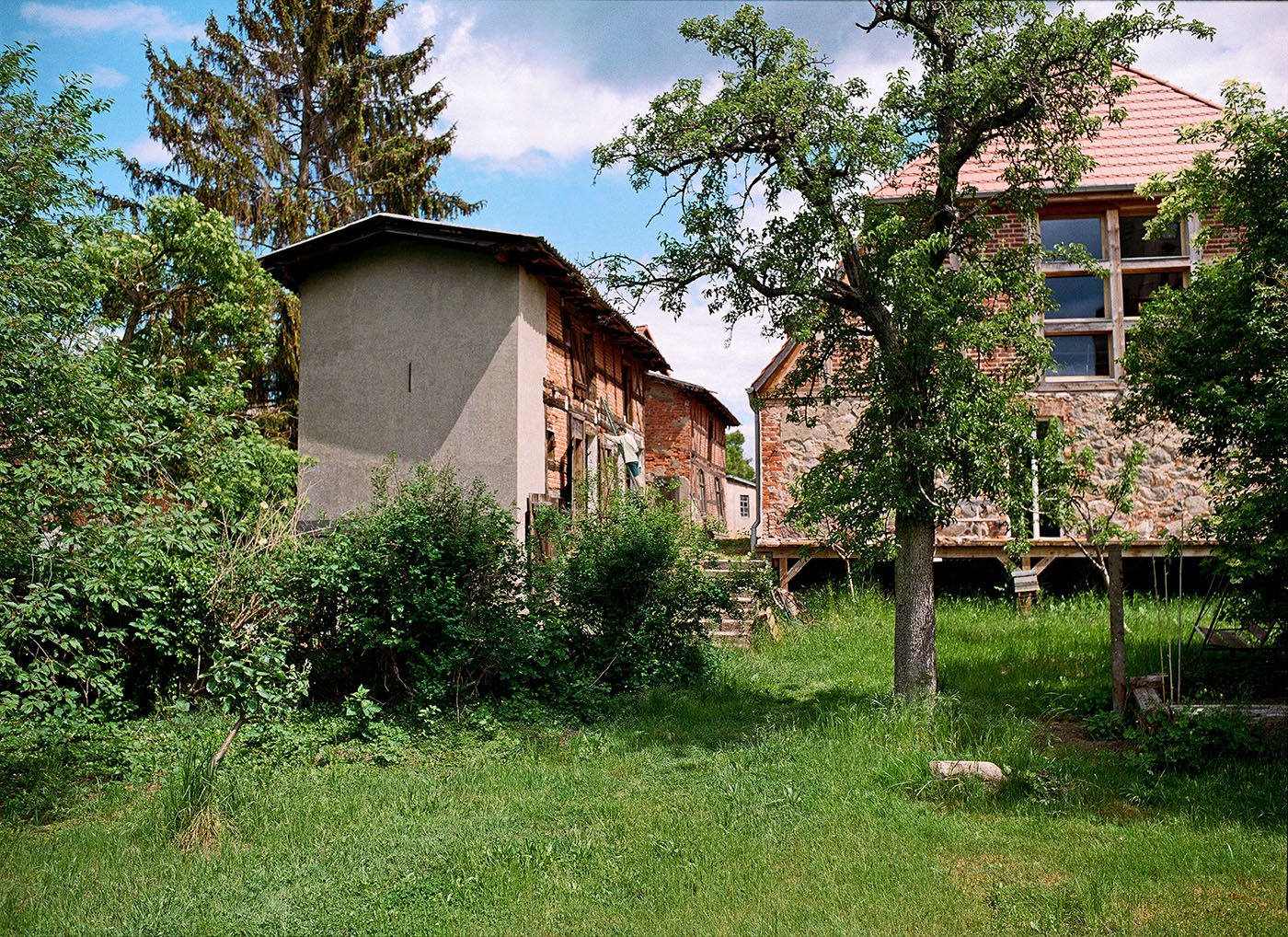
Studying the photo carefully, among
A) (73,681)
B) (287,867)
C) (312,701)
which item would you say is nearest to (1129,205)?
(312,701)

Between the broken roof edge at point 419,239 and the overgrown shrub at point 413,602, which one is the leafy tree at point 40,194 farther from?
the broken roof edge at point 419,239

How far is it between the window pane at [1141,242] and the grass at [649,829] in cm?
907

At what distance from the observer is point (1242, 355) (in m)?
7.75

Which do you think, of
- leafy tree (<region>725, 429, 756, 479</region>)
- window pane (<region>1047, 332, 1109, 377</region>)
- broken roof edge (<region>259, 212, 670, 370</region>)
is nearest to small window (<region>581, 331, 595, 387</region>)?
broken roof edge (<region>259, 212, 670, 370</region>)

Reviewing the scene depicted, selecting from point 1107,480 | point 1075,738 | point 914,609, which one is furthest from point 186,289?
point 1107,480

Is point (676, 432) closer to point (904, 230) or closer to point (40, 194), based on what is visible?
point (904, 230)

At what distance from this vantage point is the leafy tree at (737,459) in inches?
3120

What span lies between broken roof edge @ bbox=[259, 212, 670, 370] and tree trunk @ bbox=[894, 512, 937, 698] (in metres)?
5.18

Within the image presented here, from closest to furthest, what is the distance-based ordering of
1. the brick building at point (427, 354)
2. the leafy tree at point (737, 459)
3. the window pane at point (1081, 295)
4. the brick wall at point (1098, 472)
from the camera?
1. the brick building at point (427, 354)
2. the brick wall at point (1098, 472)
3. the window pane at point (1081, 295)
4. the leafy tree at point (737, 459)

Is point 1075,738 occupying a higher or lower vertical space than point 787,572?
lower

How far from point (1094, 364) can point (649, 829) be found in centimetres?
1223

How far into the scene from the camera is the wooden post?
808cm

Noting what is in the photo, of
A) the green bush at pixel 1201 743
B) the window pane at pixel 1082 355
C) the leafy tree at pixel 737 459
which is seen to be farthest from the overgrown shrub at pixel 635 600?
the leafy tree at pixel 737 459

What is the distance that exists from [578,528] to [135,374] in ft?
17.8
